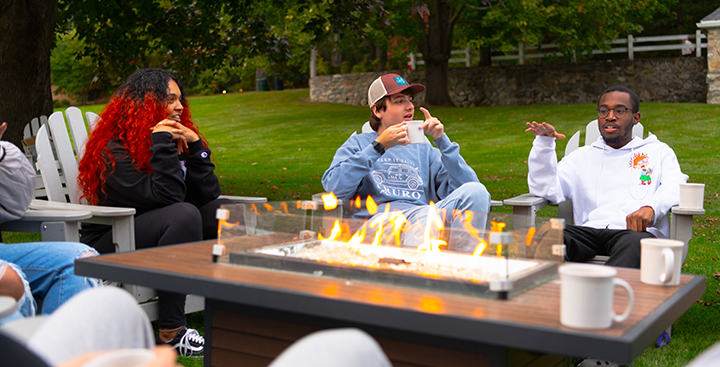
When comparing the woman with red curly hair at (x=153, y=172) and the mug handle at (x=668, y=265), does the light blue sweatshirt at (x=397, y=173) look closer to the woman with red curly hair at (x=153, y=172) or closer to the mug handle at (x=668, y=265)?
the woman with red curly hair at (x=153, y=172)

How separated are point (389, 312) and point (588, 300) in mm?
452

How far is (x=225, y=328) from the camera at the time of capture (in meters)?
2.17

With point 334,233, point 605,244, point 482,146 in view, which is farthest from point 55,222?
point 482,146

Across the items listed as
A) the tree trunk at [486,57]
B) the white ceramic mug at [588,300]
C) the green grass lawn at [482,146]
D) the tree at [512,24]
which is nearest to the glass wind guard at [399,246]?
the white ceramic mug at [588,300]

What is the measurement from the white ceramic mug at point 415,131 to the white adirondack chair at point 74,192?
0.95 meters

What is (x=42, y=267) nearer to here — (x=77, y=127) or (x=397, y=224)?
(x=397, y=224)

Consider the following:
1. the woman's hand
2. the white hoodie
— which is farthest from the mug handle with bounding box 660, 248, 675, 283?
the woman's hand

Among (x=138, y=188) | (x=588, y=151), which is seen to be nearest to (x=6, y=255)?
(x=138, y=188)

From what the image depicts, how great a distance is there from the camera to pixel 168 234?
9.98ft

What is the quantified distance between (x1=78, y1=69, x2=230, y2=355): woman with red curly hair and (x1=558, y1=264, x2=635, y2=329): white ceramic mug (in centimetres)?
198

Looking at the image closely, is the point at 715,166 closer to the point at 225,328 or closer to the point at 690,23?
the point at 225,328

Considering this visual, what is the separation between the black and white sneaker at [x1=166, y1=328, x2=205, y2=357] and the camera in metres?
3.00

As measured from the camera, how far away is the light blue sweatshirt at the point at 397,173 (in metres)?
3.38

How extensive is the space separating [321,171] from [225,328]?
804cm
